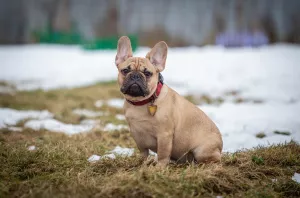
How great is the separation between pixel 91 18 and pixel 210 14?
5391 millimetres

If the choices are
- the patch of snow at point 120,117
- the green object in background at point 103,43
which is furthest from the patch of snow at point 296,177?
the green object in background at point 103,43

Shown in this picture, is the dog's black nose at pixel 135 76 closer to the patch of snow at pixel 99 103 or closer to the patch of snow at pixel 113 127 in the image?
the patch of snow at pixel 113 127

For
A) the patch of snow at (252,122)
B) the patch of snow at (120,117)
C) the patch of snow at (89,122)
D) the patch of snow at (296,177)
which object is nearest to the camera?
the patch of snow at (296,177)

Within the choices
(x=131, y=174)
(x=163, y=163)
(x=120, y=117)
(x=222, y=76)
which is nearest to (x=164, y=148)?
(x=163, y=163)

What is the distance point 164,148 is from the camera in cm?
327

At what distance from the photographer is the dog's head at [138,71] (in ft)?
10.3

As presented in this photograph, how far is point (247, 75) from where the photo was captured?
395 inches

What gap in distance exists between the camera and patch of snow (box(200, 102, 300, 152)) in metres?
4.64

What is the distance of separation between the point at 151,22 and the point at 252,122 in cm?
1020

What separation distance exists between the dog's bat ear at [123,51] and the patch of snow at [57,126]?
6.33ft

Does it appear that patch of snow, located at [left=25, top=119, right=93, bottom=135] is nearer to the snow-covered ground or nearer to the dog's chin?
the snow-covered ground

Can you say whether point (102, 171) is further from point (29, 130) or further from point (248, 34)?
point (248, 34)

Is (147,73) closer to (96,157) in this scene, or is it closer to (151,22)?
(96,157)

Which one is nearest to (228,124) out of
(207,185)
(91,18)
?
(207,185)
